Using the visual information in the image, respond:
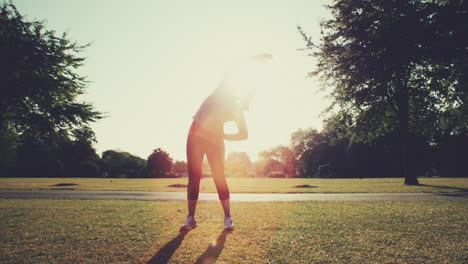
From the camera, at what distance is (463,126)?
20047 millimetres

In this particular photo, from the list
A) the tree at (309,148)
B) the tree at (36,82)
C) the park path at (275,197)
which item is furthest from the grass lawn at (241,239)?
the tree at (309,148)

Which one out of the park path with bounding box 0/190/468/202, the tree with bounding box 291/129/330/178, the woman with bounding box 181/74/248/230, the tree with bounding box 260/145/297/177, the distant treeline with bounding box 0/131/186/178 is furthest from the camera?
the tree with bounding box 260/145/297/177

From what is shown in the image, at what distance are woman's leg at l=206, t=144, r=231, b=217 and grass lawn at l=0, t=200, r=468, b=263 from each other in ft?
1.30

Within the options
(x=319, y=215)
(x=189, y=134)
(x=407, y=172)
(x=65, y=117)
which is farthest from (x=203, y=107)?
(x=407, y=172)

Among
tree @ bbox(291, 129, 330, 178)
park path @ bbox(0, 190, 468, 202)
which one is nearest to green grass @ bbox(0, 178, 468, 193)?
park path @ bbox(0, 190, 468, 202)

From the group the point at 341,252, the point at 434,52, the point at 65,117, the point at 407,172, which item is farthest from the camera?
the point at 407,172

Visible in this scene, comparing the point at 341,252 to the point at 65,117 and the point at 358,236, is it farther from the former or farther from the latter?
the point at 65,117

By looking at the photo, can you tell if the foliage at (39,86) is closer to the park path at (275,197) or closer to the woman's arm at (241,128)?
the park path at (275,197)

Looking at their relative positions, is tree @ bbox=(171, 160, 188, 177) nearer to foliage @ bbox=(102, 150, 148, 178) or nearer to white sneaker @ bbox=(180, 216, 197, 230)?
foliage @ bbox=(102, 150, 148, 178)

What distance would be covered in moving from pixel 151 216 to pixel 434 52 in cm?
684

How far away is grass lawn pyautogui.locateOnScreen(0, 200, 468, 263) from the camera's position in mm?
2594

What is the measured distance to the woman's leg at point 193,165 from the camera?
13.0ft

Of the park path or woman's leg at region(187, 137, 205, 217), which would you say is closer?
woman's leg at region(187, 137, 205, 217)

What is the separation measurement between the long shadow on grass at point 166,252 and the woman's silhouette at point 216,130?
0.65 m
